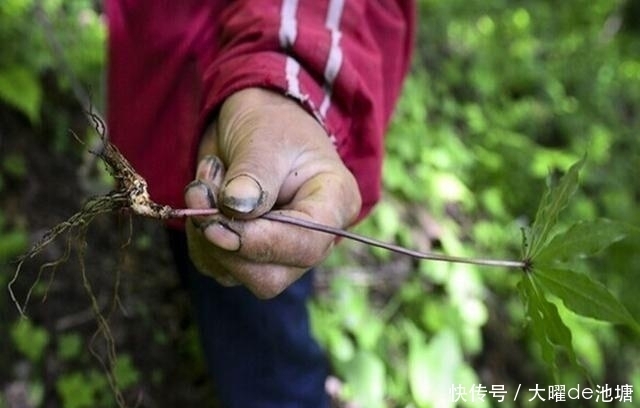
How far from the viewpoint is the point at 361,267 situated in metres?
1.93

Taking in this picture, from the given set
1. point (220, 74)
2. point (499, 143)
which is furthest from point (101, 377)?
point (499, 143)

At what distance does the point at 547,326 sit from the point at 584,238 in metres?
0.08

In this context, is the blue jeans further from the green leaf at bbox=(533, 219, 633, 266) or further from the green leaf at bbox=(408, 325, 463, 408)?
the green leaf at bbox=(533, 219, 633, 266)

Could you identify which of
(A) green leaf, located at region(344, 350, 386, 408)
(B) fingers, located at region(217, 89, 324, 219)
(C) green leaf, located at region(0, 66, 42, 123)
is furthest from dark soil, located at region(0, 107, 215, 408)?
(B) fingers, located at region(217, 89, 324, 219)

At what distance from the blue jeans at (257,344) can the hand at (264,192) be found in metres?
0.40

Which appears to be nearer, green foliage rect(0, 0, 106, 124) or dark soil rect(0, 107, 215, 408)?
dark soil rect(0, 107, 215, 408)

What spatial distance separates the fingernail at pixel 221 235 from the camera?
0.64m

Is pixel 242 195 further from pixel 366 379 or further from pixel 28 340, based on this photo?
pixel 28 340

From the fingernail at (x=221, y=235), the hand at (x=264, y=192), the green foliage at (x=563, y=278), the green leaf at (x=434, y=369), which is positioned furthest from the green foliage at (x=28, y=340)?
the green foliage at (x=563, y=278)

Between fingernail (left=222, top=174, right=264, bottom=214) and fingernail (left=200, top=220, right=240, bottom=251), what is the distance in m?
0.02

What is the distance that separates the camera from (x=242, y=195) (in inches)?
24.6

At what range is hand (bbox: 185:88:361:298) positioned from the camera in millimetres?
646

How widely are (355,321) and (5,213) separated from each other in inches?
32.5

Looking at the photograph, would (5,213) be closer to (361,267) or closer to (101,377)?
(101,377)
